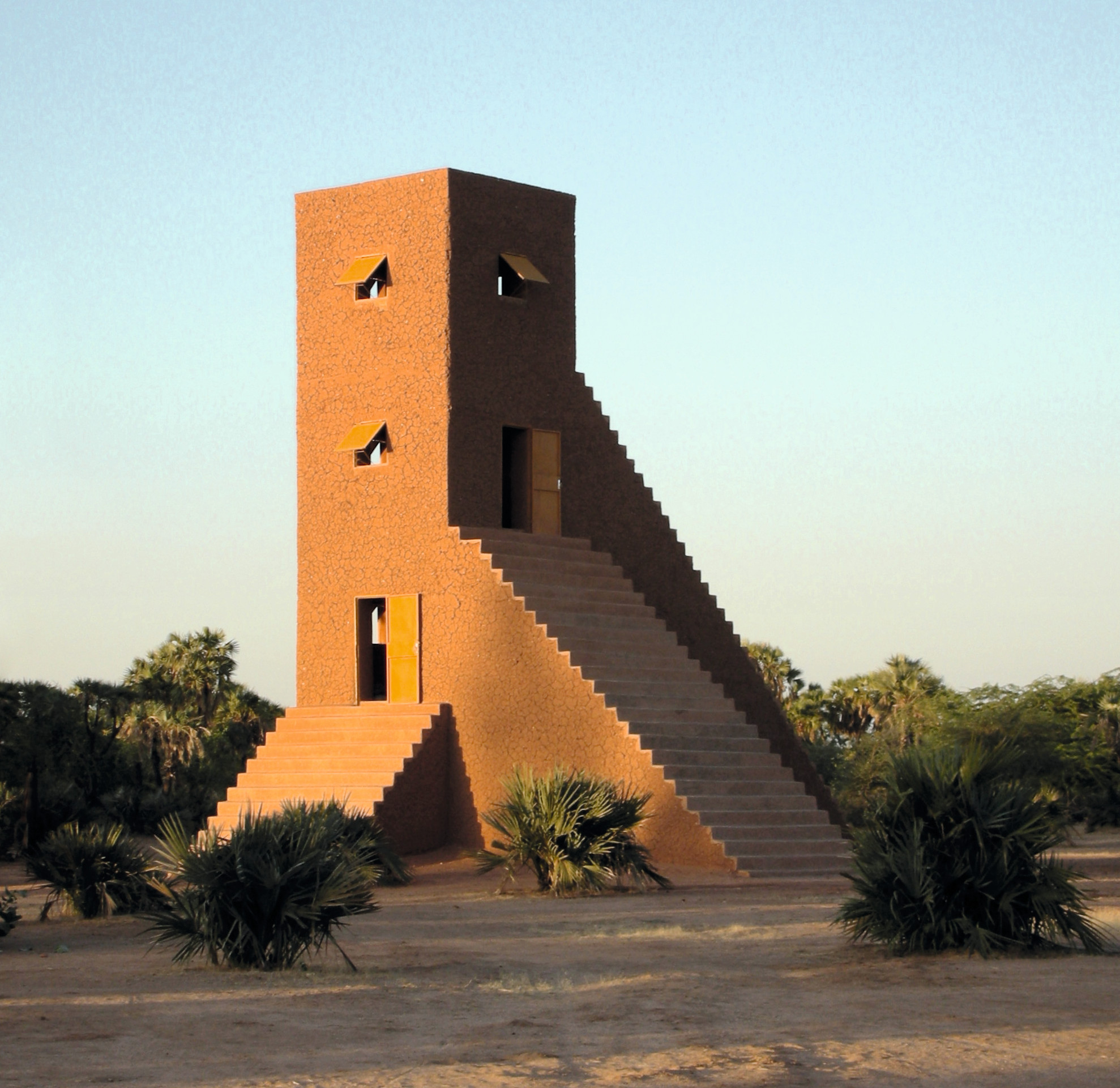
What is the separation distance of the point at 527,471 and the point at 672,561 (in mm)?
3005

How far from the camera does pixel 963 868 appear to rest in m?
12.5

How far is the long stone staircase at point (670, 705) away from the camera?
2089 centimetres

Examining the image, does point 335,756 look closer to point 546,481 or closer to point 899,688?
point 546,481

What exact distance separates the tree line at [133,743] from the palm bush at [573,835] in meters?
12.9

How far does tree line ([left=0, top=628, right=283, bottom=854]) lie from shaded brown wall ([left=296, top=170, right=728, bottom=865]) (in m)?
7.83

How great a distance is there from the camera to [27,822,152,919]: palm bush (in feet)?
54.7

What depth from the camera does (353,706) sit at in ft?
80.4

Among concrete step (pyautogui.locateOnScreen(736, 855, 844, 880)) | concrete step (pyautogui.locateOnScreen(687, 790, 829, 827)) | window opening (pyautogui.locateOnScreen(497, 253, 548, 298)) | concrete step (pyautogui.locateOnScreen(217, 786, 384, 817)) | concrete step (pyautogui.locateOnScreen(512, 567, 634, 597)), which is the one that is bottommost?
concrete step (pyautogui.locateOnScreen(736, 855, 844, 880))

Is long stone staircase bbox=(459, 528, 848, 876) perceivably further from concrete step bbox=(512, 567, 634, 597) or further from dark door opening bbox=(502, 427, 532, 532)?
dark door opening bbox=(502, 427, 532, 532)

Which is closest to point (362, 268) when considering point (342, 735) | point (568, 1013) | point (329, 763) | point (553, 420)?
point (553, 420)

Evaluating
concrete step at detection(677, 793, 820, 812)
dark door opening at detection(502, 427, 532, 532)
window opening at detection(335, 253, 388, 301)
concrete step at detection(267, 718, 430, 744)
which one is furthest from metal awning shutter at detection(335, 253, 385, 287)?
concrete step at detection(677, 793, 820, 812)

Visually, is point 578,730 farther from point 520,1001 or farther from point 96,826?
point 520,1001

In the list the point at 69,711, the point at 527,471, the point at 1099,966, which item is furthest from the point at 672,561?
the point at 69,711

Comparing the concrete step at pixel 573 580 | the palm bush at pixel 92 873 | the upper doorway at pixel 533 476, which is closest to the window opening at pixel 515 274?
the upper doorway at pixel 533 476
